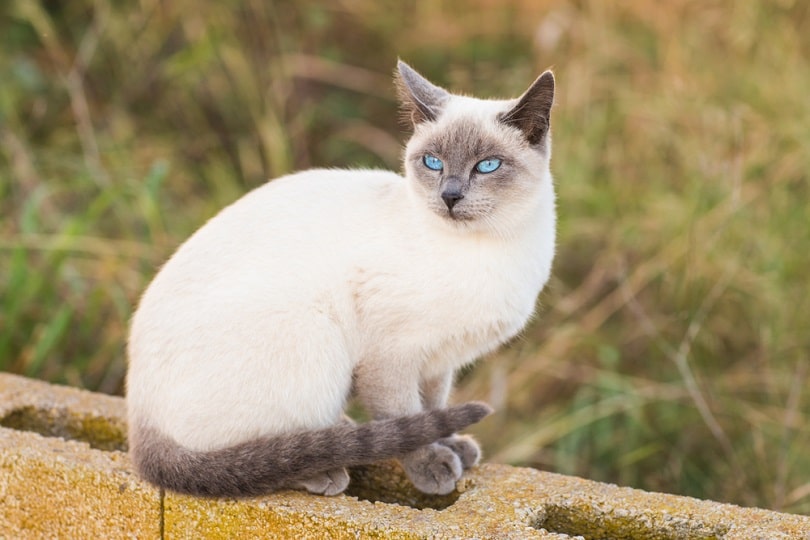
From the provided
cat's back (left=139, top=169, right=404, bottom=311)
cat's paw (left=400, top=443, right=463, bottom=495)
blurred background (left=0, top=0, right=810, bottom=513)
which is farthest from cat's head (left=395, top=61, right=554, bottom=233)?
blurred background (left=0, top=0, right=810, bottom=513)

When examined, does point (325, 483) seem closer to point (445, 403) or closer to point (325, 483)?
point (325, 483)

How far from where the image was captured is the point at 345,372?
191 cm

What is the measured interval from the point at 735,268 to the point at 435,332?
1534 mm

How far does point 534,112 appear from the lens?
1.91 m

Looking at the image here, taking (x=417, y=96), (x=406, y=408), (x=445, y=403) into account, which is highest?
(x=417, y=96)

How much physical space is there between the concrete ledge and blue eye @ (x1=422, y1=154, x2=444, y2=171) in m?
0.66

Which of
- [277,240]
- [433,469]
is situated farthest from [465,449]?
[277,240]

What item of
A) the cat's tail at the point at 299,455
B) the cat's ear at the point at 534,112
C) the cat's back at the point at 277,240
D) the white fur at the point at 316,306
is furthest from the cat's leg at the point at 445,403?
the cat's ear at the point at 534,112

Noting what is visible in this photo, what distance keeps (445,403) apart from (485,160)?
0.62 metres

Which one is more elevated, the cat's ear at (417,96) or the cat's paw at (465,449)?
the cat's ear at (417,96)

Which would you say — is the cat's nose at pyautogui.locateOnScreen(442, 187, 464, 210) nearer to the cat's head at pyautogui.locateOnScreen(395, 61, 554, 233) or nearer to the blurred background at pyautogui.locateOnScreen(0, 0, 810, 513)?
the cat's head at pyautogui.locateOnScreen(395, 61, 554, 233)

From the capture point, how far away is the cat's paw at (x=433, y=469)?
1.92m

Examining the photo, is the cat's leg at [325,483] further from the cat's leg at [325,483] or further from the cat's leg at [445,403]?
the cat's leg at [445,403]

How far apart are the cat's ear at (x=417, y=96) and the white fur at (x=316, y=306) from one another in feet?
0.17
